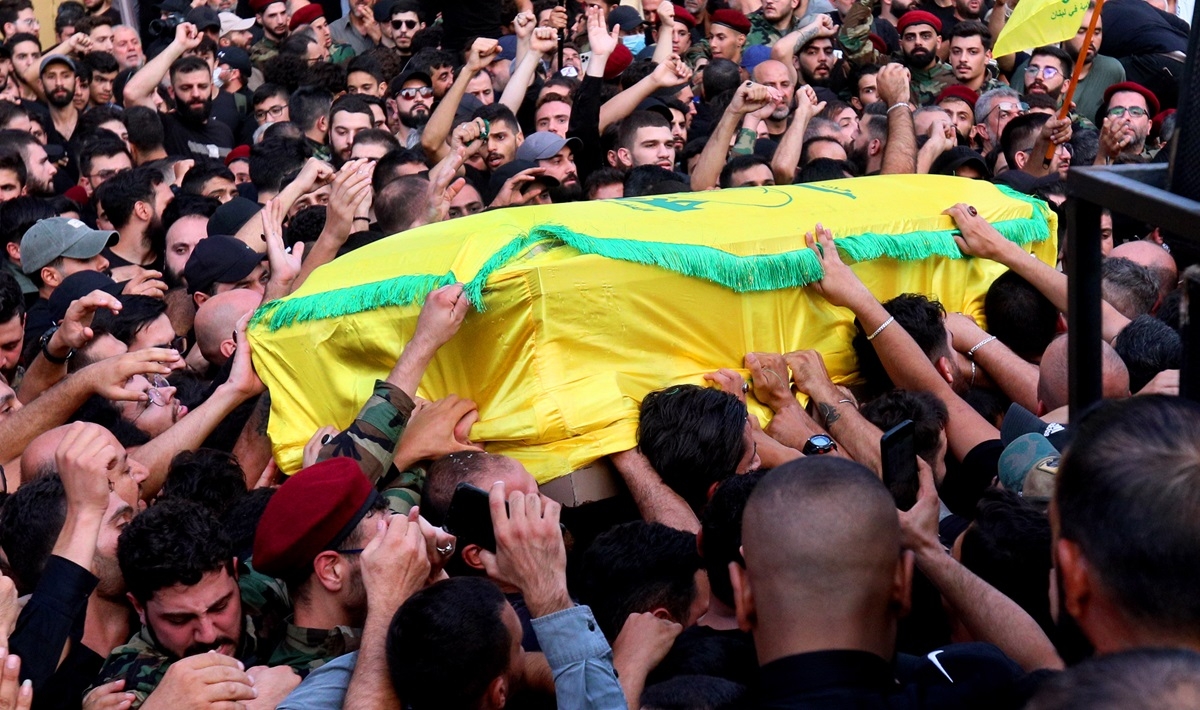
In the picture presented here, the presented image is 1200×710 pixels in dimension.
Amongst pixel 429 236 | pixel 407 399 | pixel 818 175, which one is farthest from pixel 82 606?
pixel 818 175

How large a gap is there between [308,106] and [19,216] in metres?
2.23

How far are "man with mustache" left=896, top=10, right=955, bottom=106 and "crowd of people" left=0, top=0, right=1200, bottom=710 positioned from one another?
4.66ft

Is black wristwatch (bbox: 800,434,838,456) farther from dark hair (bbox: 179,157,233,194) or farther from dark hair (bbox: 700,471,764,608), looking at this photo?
dark hair (bbox: 179,157,233,194)

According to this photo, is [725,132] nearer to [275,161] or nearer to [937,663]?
[275,161]

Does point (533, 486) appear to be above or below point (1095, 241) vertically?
below

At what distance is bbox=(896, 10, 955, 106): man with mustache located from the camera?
8.90 m

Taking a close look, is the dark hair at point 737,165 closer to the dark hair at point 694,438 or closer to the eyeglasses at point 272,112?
the dark hair at point 694,438

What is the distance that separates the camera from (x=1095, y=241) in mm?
2090

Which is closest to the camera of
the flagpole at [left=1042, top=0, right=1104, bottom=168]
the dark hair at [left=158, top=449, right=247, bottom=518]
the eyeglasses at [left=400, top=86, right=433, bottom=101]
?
the dark hair at [left=158, top=449, right=247, bottom=518]

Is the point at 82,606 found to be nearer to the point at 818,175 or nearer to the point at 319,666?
the point at 319,666

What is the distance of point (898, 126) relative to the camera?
557 centimetres

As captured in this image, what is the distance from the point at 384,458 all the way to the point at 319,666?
764 millimetres

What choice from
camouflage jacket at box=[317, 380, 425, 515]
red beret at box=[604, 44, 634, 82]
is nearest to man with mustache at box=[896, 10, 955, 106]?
red beret at box=[604, 44, 634, 82]

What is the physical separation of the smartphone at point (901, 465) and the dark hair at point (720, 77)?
224 inches
